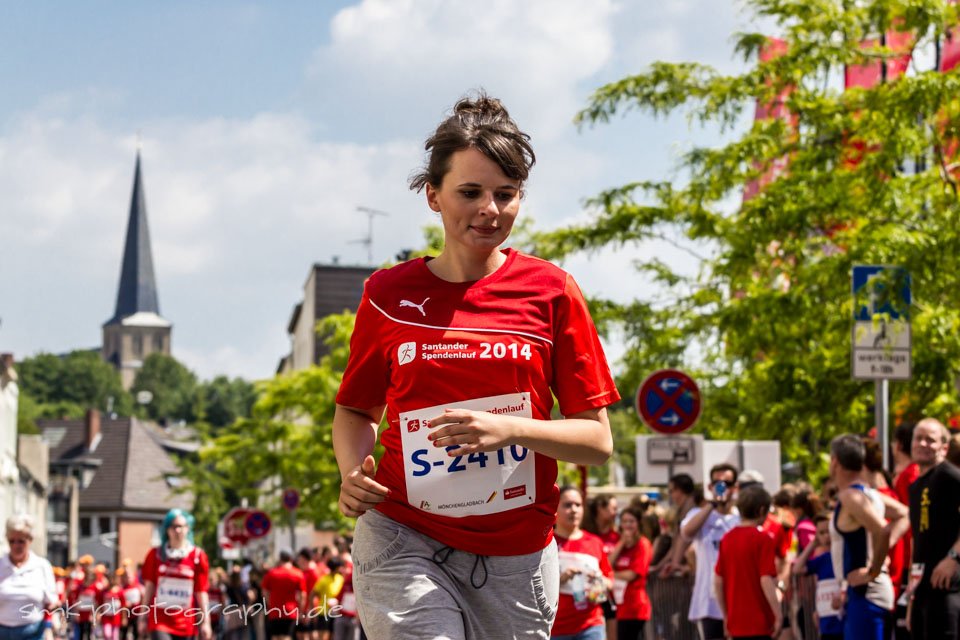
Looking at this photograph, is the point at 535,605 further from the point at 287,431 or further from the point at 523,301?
the point at 287,431

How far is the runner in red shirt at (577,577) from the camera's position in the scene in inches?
436

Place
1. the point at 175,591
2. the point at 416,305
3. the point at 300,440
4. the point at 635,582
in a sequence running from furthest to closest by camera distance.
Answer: the point at 300,440 → the point at 175,591 → the point at 635,582 → the point at 416,305

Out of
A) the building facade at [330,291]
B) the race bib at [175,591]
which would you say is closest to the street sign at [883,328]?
the race bib at [175,591]

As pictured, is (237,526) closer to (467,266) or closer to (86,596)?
(86,596)

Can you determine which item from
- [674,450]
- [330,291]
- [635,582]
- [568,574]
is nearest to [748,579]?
[568,574]

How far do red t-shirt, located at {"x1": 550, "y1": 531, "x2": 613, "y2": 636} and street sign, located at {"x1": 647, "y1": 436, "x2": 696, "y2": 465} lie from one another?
4408 mm

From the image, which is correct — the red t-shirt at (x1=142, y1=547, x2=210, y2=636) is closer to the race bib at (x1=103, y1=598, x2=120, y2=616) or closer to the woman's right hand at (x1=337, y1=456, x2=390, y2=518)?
the race bib at (x1=103, y1=598, x2=120, y2=616)

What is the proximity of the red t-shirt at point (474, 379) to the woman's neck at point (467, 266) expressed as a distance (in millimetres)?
24

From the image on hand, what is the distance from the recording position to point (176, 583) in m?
14.9

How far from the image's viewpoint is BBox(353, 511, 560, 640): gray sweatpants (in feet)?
13.4

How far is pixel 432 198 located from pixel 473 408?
23.9 inches

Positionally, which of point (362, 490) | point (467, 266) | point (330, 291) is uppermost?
point (330, 291)

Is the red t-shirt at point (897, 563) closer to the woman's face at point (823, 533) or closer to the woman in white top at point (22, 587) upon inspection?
the woman's face at point (823, 533)

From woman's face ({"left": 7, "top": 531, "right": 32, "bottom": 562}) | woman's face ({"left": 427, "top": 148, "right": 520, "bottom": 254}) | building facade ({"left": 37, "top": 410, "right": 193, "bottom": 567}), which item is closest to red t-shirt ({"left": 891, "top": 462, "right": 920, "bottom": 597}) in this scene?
woman's face ({"left": 427, "top": 148, "right": 520, "bottom": 254})
